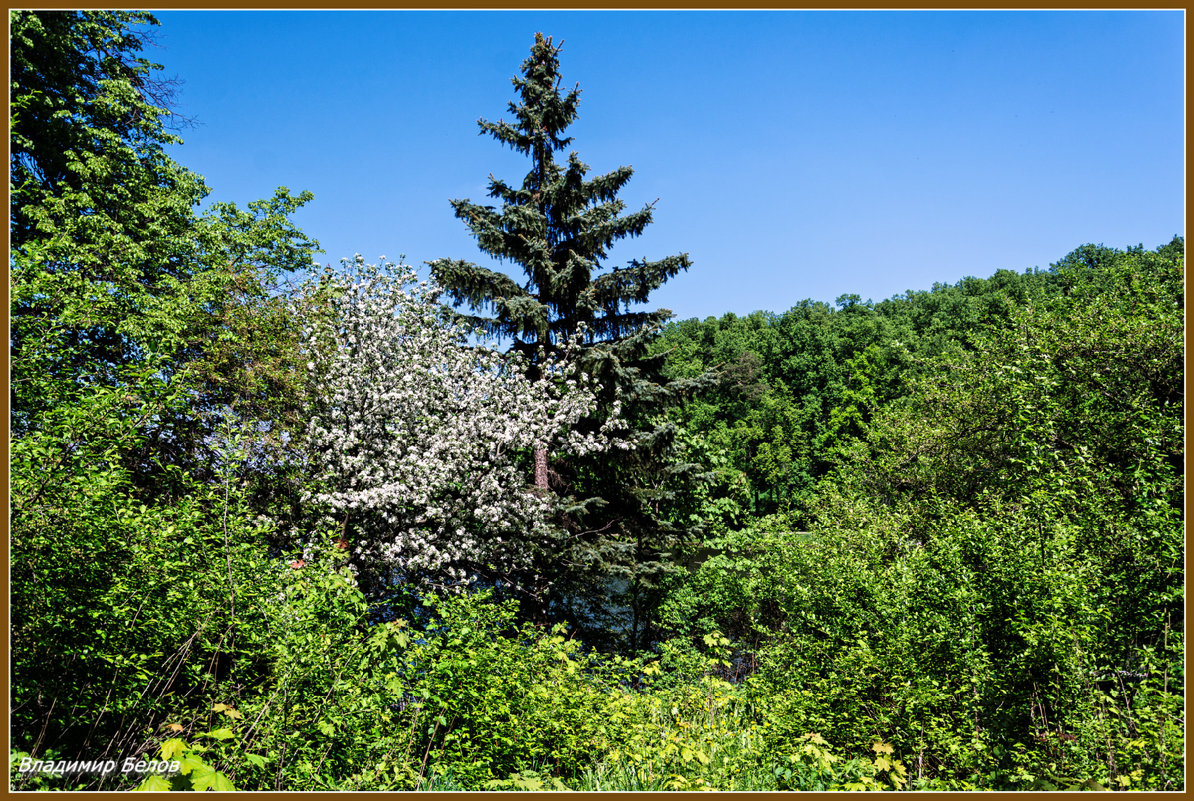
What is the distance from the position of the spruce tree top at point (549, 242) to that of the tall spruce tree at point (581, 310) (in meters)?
0.02

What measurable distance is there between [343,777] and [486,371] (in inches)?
348

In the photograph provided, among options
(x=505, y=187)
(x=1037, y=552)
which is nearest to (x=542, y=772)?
(x=1037, y=552)

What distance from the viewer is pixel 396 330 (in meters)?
11.7

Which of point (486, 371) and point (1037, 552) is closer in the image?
point (1037, 552)

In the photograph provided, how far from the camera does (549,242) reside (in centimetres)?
1422

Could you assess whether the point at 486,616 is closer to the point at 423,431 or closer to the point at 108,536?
the point at 108,536

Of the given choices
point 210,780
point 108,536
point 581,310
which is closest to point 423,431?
point 581,310

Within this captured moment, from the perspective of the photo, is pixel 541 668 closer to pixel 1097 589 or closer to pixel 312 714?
pixel 312 714

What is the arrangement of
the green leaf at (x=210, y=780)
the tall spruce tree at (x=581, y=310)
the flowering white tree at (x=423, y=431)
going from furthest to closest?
the tall spruce tree at (x=581, y=310) < the flowering white tree at (x=423, y=431) < the green leaf at (x=210, y=780)

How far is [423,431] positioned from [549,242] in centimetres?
555

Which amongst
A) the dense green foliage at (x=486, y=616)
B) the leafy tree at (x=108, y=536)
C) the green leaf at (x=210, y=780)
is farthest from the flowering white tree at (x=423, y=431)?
the green leaf at (x=210, y=780)

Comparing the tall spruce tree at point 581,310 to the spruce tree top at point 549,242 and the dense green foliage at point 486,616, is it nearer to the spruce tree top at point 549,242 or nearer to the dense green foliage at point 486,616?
the spruce tree top at point 549,242

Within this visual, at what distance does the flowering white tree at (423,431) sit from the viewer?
34.2 ft

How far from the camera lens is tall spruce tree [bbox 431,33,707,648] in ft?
42.8
